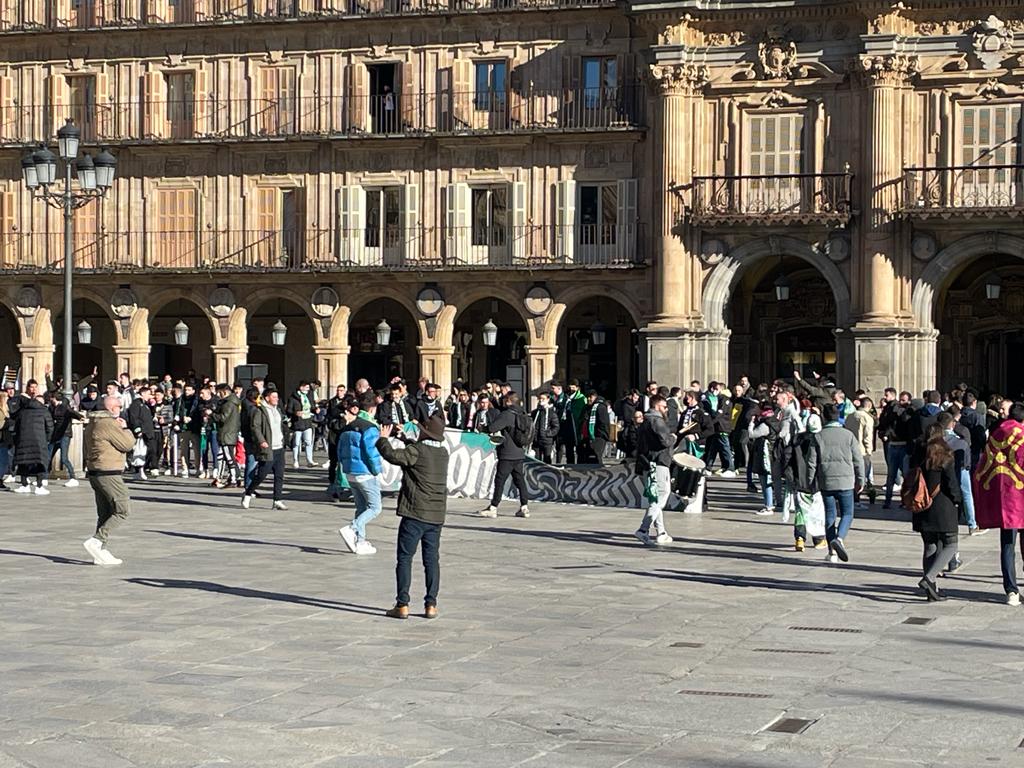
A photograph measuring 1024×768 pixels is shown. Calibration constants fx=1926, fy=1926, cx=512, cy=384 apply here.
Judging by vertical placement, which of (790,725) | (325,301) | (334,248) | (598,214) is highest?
(598,214)

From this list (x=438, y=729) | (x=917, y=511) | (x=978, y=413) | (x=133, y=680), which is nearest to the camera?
(x=438, y=729)

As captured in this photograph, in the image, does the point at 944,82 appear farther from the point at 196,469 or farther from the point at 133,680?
the point at 133,680

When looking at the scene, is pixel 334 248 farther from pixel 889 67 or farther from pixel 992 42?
pixel 992 42

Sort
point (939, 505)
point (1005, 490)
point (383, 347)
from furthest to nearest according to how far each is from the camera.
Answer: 1. point (383, 347)
2. point (939, 505)
3. point (1005, 490)

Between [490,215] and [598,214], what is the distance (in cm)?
270

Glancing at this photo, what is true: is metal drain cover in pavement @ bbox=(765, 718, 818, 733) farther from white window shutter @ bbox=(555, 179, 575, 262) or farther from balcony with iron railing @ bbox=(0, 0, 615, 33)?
balcony with iron railing @ bbox=(0, 0, 615, 33)

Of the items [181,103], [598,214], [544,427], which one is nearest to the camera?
[544,427]

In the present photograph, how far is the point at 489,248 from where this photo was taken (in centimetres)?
4603

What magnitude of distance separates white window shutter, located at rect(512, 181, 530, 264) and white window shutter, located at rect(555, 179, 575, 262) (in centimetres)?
78

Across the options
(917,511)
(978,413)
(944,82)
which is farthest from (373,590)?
(944,82)

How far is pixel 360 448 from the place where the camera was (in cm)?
2138

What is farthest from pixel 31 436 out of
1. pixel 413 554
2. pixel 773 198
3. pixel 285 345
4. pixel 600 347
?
pixel 285 345

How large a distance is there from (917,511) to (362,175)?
31.4m

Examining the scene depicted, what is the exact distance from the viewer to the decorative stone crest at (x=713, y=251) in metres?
43.1
